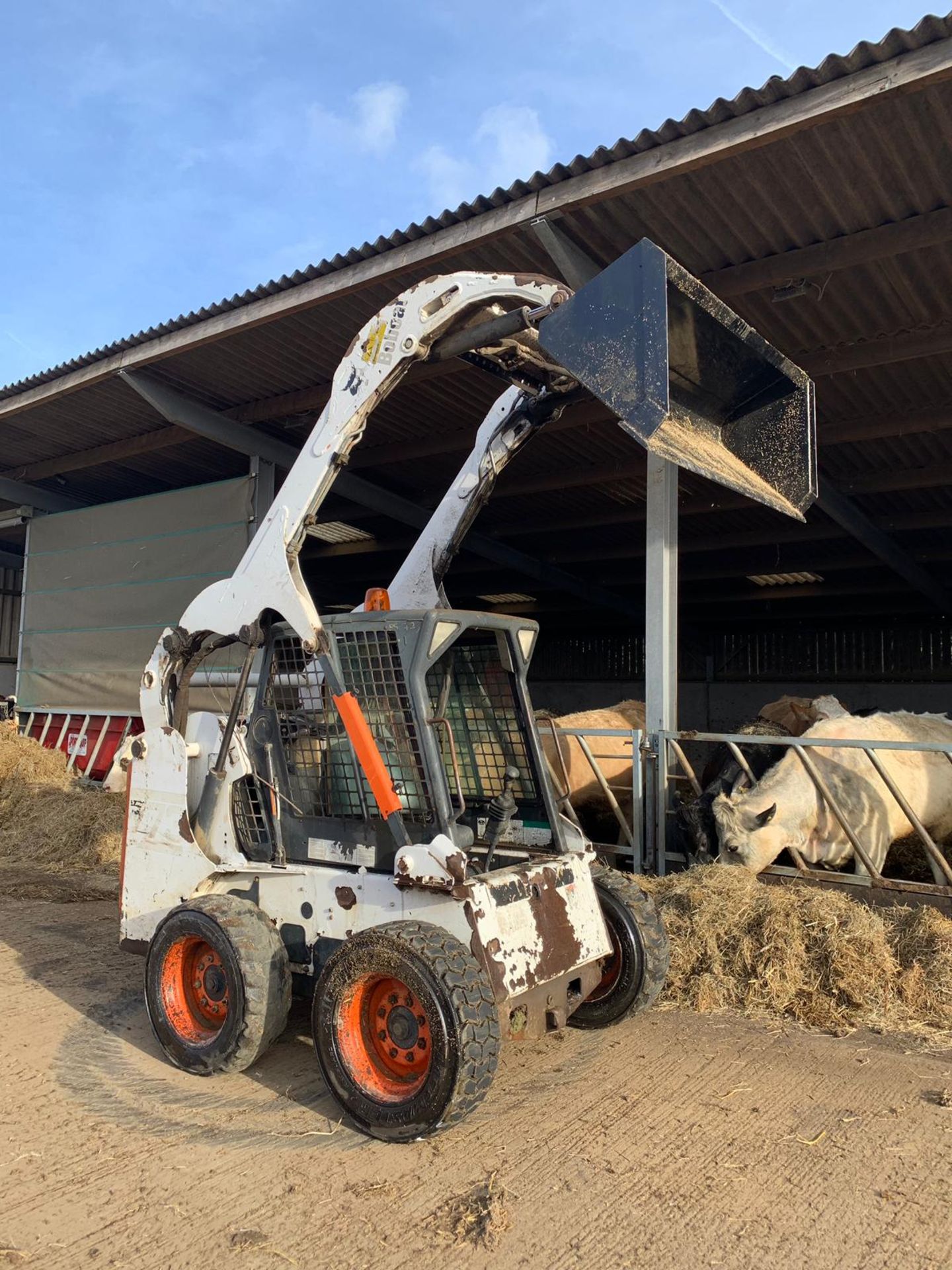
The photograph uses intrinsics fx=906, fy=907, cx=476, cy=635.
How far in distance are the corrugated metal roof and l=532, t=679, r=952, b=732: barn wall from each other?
45.0 feet

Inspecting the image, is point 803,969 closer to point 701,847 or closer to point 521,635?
point 701,847

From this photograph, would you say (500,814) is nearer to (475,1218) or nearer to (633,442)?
(475,1218)

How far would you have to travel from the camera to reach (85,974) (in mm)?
5133

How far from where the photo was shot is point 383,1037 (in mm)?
3395

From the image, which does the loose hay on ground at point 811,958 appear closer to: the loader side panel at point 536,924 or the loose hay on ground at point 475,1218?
the loader side panel at point 536,924

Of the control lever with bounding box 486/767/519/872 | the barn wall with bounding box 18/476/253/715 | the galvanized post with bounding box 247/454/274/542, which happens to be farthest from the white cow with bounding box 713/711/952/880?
the galvanized post with bounding box 247/454/274/542

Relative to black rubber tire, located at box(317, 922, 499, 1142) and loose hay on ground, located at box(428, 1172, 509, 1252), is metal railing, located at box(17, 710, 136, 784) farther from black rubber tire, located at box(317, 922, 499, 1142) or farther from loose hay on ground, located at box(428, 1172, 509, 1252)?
loose hay on ground, located at box(428, 1172, 509, 1252)

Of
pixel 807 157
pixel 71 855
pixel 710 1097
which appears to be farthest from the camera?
pixel 71 855

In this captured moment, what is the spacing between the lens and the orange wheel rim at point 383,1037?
3.26m

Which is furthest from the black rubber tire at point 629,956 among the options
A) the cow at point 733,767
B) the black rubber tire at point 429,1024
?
the cow at point 733,767

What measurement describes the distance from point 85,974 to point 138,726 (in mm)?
6683

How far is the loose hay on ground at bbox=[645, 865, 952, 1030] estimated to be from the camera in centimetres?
449

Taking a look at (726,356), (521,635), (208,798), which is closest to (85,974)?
(208,798)

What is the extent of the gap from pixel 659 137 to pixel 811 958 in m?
4.78
